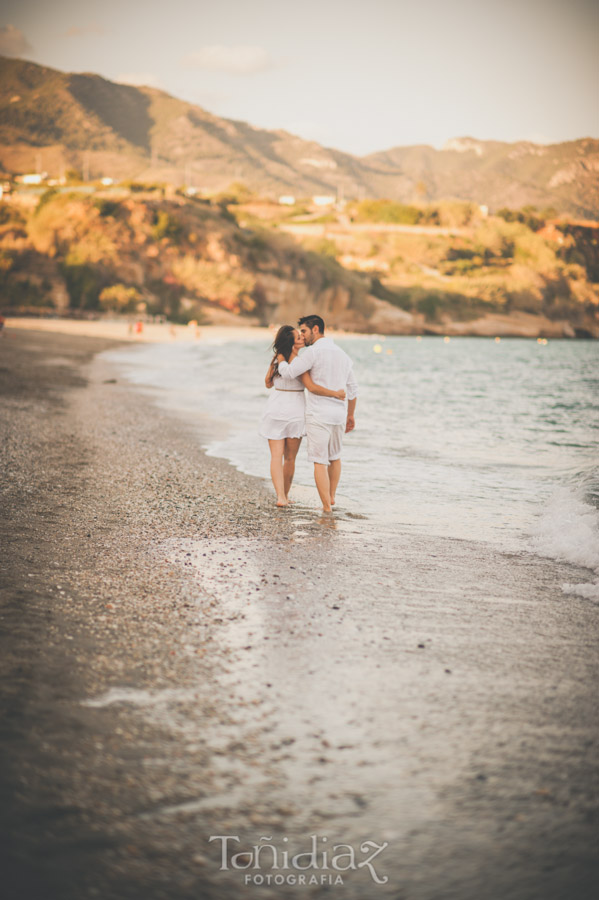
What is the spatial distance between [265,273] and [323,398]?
261 ft

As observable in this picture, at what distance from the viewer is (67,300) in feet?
207

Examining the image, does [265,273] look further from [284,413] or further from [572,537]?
[572,537]

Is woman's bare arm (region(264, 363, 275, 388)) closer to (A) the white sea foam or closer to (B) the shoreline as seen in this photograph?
(A) the white sea foam

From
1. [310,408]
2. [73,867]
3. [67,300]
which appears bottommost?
[73,867]

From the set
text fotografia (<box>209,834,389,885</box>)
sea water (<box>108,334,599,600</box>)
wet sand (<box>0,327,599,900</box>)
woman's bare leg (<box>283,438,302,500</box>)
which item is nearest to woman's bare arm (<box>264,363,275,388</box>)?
sea water (<box>108,334,599,600</box>)

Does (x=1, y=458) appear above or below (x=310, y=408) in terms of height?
below

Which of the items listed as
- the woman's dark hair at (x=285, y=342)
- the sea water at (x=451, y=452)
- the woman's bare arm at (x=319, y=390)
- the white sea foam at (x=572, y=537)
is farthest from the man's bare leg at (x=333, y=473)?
the white sea foam at (x=572, y=537)

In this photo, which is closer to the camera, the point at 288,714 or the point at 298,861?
the point at 298,861

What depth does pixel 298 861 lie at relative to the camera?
2.27 m

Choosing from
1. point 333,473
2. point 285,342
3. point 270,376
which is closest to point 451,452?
point 333,473

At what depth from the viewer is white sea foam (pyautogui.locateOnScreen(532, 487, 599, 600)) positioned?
5176 mm

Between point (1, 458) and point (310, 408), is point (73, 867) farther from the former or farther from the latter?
point (1, 458)

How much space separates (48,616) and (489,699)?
254cm

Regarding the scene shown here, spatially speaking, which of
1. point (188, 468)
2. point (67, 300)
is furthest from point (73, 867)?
point (67, 300)
